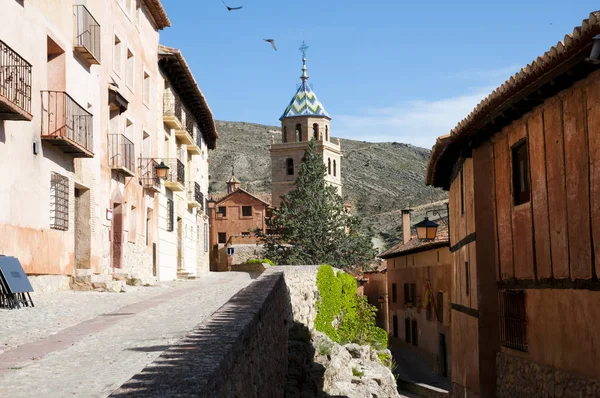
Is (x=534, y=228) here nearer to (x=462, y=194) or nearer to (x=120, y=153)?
(x=462, y=194)

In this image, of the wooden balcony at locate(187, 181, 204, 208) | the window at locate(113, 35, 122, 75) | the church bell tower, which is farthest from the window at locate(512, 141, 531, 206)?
the church bell tower

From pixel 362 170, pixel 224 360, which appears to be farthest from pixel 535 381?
pixel 362 170

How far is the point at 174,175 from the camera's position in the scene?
33.1m

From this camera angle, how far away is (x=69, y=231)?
2036 centimetres

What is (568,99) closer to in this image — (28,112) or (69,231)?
(28,112)

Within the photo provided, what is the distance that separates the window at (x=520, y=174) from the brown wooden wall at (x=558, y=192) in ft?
0.42

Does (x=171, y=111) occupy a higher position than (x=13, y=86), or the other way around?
(x=171, y=111)

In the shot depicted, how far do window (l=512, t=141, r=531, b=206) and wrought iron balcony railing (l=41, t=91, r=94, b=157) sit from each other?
9.09m

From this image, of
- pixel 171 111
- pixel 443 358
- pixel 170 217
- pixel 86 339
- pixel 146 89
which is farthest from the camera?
pixel 170 217

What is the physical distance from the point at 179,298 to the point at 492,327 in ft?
20.8

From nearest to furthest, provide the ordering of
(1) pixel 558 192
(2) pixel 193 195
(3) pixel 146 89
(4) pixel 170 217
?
1. (1) pixel 558 192
2. (3) pixel 146 89
3. (4) pixel 170 217
4. (2) pixel 193 195

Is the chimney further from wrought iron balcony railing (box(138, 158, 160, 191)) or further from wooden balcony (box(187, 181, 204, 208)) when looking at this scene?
wrought iron balcony railing (box(138, 158, 160, 191))

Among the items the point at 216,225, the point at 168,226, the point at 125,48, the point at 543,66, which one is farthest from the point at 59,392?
the point at 216,225

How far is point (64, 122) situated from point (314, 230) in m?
43.4
